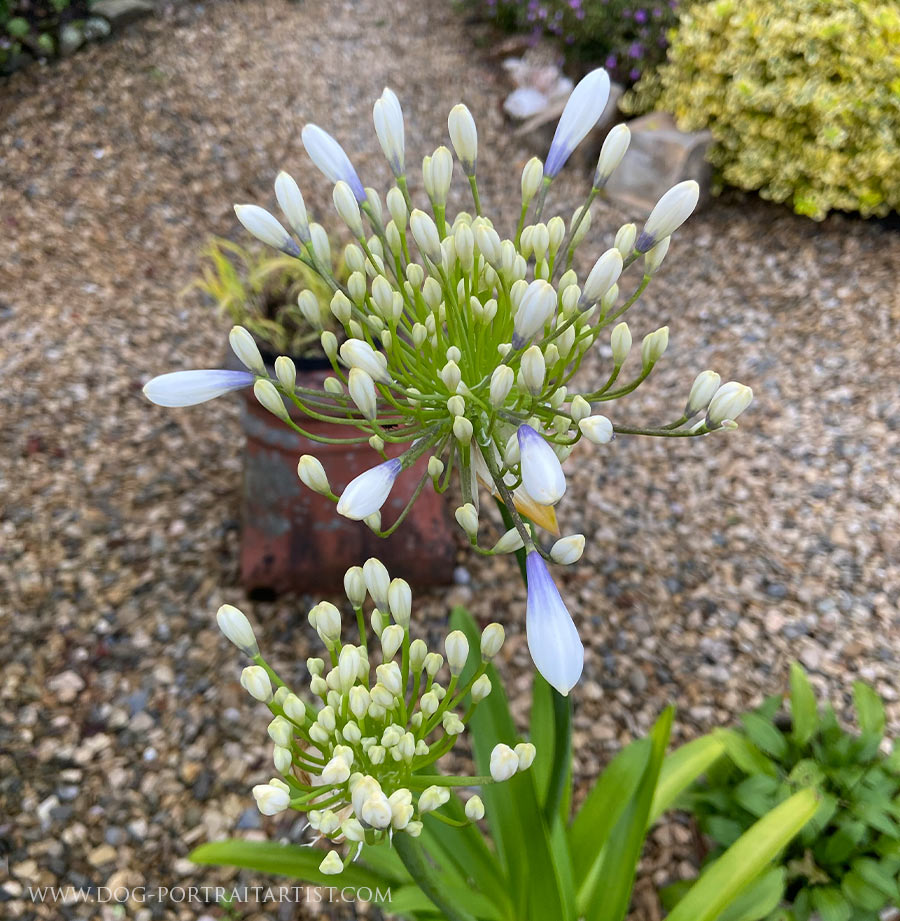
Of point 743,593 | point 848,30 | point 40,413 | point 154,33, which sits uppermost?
point 154,33

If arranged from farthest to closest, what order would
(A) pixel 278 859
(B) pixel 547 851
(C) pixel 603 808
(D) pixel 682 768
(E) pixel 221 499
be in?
(E) pixel 221 499
(D) pixel 682 768
(C) pixel 603 808
(A) pixel 278 859
(B) pixel 547 851

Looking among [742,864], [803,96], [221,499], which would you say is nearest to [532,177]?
[742,864]

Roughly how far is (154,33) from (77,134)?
1.37 meters

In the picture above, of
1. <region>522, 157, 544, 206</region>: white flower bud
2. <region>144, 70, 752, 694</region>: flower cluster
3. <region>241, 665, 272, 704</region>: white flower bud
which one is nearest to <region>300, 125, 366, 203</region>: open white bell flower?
<region>144, 70, 752, 694</region>: flower cluster

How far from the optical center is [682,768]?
5.53 feet

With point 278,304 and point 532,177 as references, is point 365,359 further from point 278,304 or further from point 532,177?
point 278,304

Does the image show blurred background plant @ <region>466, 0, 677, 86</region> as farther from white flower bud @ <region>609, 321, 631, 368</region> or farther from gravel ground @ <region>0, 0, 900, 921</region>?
white flower bud @ <region>609, 321, 631, 368</region>

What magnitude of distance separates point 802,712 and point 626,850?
0.66m

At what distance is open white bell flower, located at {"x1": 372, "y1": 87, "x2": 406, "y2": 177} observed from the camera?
106cm

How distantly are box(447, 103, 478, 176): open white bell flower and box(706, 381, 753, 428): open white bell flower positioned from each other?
18.5 inches

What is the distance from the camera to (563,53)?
510 cm

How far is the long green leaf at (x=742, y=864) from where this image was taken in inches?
54.5

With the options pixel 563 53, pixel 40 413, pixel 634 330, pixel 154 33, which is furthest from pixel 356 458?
pixel 154 33

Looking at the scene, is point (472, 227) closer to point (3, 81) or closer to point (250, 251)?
point (250, 251)
